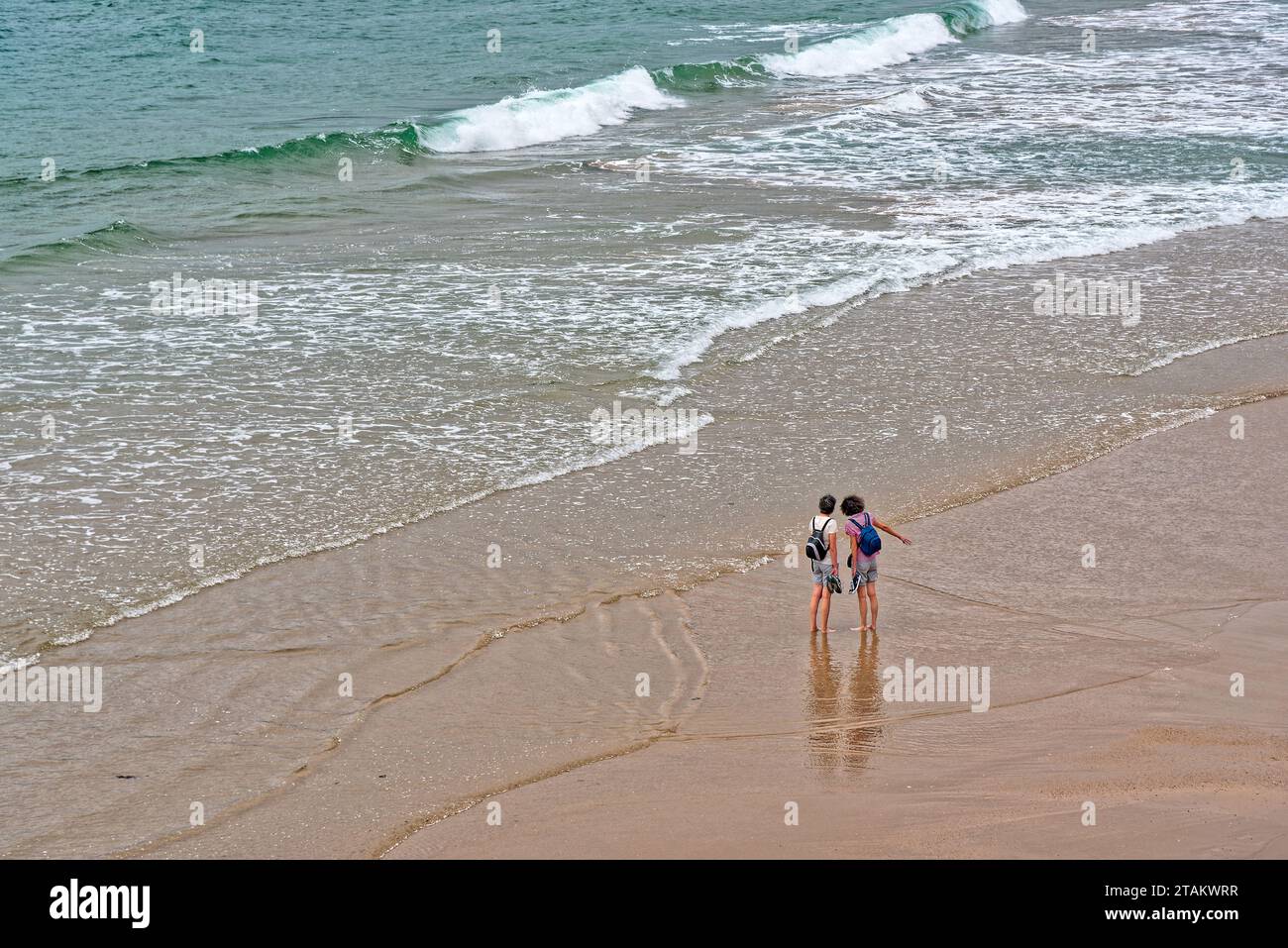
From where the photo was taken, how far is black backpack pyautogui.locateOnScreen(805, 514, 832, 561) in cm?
809

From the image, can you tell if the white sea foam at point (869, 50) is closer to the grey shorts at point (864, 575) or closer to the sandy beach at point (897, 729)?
the sandy beach at point (897, 729)

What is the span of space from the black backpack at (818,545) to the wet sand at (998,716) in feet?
1.67

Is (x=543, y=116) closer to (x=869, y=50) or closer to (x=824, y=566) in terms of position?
(x=869, y=50)

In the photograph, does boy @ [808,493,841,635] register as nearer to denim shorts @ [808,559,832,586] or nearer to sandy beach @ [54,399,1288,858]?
denim shorts @ [808,559,832,586]

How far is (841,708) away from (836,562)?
1.17m

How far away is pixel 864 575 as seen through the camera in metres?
8.22

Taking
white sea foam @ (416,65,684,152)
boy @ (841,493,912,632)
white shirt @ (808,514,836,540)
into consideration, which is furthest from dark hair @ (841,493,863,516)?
white sea foam @ (416,65,684,152)

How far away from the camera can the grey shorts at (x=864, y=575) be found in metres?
8.20

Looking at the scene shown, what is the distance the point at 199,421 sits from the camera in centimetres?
1156

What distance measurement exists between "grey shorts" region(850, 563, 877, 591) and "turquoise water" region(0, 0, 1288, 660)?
10.6 ft

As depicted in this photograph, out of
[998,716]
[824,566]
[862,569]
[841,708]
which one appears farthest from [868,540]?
[998,716]

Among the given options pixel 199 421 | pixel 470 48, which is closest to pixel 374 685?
pixel 199 421

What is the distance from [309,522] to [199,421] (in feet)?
7.81
